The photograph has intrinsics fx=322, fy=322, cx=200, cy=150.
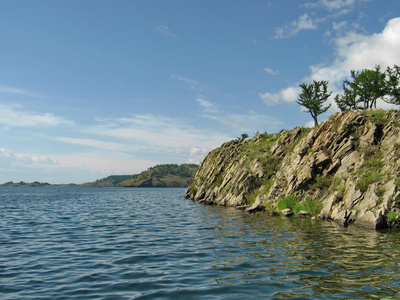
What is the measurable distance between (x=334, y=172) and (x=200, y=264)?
29106 mm

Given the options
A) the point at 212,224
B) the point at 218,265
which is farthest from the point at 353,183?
the point at 218,265

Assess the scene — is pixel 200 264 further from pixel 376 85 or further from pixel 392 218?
pixel 376 85

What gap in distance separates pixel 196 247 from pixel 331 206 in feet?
64.8

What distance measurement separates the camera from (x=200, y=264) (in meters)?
16.3

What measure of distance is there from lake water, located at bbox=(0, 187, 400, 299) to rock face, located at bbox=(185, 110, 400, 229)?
5.55 m

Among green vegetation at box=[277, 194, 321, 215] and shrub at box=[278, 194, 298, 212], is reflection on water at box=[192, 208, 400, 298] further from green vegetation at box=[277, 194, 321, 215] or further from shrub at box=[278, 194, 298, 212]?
shrub at box=[278, 194, 298, 212]

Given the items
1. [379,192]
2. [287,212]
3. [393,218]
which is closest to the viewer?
[393,218]

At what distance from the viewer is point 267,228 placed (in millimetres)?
28578

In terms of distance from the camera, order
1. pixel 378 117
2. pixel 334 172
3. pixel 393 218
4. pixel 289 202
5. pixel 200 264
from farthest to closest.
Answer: pixel 378 117 → pixel 289 202 → pixel 334 172 → pixel 393 218 → pixel 200 264

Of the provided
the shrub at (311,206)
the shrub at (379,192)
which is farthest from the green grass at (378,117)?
the shrub at (379,192)

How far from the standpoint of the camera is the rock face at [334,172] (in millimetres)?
30652

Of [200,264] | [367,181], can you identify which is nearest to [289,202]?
[367,181]

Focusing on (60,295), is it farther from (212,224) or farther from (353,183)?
(353,183)

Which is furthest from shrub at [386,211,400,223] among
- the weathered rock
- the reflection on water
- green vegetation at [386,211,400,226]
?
the weathered rock
